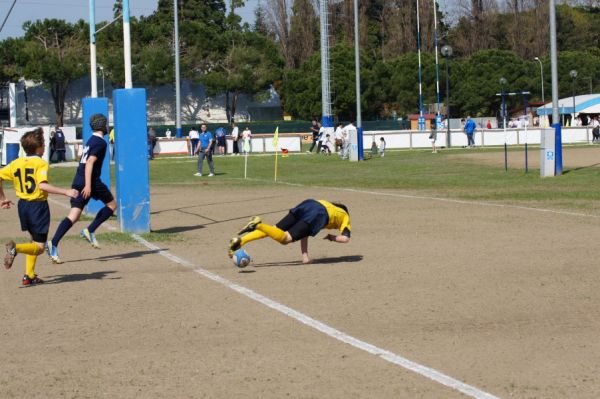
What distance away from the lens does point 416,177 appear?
105 feet

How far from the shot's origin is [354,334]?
848 centimetres

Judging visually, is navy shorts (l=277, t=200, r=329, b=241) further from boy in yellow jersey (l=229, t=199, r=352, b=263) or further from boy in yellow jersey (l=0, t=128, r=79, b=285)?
boy in yellow jersey (l=0, t=128, r=79, b=285)

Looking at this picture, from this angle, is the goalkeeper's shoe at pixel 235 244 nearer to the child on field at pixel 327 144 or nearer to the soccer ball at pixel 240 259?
the soccer ball at pixel 240 259

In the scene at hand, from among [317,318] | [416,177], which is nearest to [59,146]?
[416,177]

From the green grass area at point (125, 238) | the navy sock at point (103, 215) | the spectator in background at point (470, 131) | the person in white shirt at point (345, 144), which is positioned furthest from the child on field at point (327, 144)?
the navy sock at point (103, 215)

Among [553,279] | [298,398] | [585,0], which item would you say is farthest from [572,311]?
[585,0]

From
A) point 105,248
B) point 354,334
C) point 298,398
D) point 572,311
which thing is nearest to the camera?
point 298,398

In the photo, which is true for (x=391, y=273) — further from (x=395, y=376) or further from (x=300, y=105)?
(x=300, y=105)

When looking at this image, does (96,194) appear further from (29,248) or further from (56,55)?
(56,55)

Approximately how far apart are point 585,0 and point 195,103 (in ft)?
180

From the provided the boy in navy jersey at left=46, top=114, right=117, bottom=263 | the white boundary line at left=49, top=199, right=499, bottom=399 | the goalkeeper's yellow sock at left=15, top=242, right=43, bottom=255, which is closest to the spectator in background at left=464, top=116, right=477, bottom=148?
the boy in navy jersey at left=46, top=114, right=117, bottom=263

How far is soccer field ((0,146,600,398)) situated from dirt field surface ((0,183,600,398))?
26 mm

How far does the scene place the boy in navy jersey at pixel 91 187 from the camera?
1282 cm

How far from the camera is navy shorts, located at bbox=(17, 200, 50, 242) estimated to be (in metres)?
11.4
